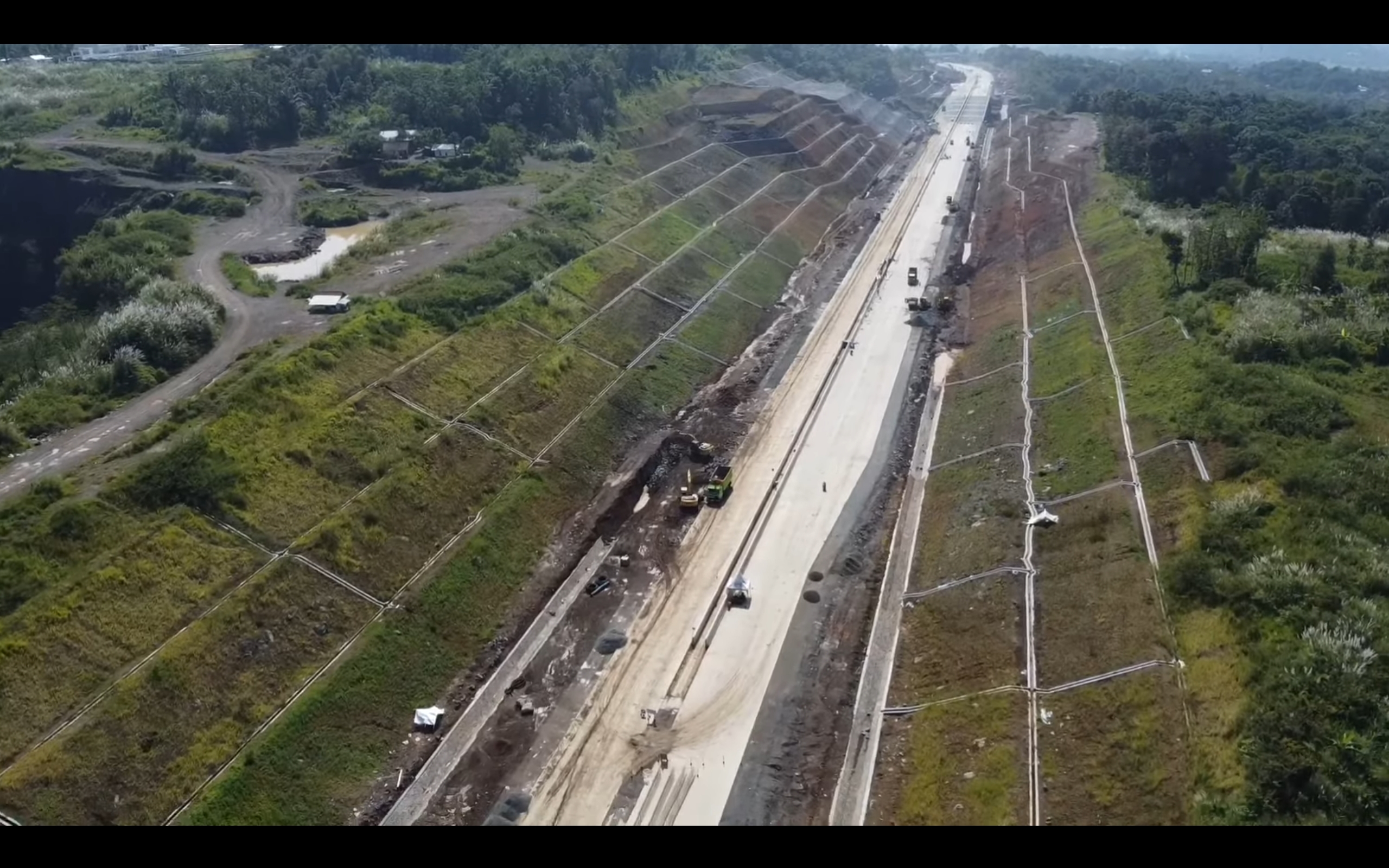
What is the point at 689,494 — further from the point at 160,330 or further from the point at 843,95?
the point at 843,95

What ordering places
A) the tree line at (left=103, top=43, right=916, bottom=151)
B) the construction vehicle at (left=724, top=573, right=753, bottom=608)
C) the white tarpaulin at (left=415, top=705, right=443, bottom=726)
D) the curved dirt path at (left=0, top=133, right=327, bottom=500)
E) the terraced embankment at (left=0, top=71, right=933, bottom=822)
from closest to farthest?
the terraced embankment at (left=0, top=71, right=933, bottom=822) < the white tarpaulin at (left=415, top=705, right=443, bottom=726) < the curved dirt path at (left=0, top=133, right=327, bottom=500) < the construction vehicle at (left=724, top=573, right=753, bottom=608) < the tree line at (left=103, top=43, right=916, bottom=151)

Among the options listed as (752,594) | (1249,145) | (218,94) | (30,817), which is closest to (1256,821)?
(752,594)

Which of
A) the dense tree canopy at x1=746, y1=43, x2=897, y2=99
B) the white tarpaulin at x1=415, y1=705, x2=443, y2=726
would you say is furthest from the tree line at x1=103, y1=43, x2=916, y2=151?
the white tarpaulin at x1=415, y1=705, x2=443, y2=726

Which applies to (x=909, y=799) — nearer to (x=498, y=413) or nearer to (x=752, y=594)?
(x=752, y=594)

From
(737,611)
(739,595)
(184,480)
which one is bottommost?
(737,611)

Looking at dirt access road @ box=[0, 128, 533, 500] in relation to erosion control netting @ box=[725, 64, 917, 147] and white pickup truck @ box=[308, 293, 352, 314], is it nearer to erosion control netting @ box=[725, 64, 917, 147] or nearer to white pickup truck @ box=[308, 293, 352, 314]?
white pickup truck @ box=[308, 293, 352, 314]

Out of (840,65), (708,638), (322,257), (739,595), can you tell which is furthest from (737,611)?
(840,65)

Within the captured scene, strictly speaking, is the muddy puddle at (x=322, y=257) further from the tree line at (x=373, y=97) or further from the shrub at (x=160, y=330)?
the tree line at (x=373, y=97)
